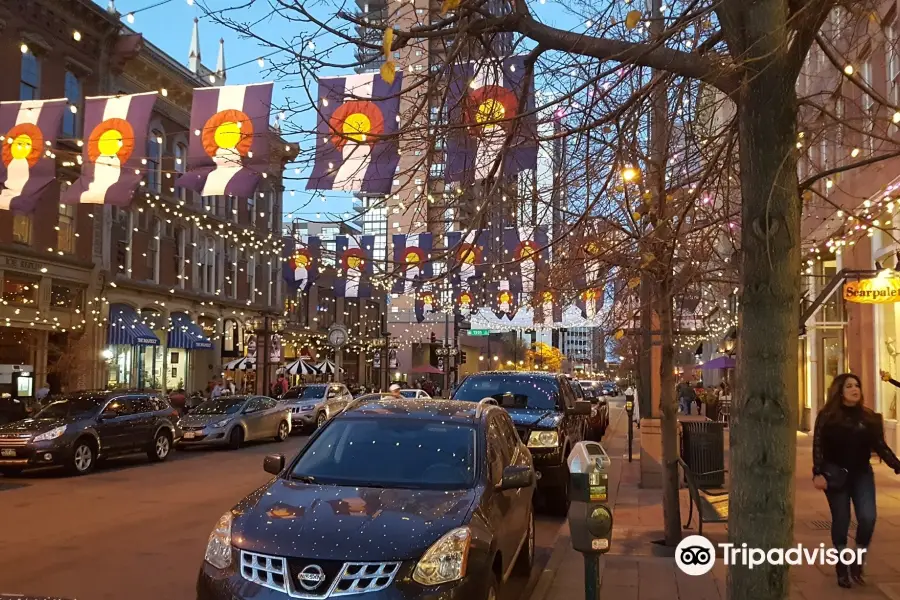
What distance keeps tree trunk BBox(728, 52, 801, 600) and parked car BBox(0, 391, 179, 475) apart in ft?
45.7

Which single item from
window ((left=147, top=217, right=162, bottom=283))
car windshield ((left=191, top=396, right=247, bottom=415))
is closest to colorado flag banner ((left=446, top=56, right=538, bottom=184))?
car windshield ((left=191, top=396, right=247, bottom=415))

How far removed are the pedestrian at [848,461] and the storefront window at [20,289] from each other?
26.6 metres

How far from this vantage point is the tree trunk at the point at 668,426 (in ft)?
26.7

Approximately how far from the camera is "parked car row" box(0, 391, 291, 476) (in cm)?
1465

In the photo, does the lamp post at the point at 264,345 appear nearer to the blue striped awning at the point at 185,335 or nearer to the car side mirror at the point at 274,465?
the blue striped awning at the point at 185,335

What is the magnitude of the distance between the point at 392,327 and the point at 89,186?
56.1m

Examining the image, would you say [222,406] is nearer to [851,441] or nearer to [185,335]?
[185,335]

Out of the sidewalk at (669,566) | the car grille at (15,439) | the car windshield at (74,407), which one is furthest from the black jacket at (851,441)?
the car windshield at (74,407)

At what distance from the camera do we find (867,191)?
1573 centimetres

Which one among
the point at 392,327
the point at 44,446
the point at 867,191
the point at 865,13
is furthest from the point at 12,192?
the point at 392,327

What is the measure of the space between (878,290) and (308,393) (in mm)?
19532

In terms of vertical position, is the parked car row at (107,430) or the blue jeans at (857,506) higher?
the blue jeans at (857,506)

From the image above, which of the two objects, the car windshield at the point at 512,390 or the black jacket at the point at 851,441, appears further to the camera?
the car windshield at the point at 512,390

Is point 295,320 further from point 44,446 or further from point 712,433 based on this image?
point 712,433
